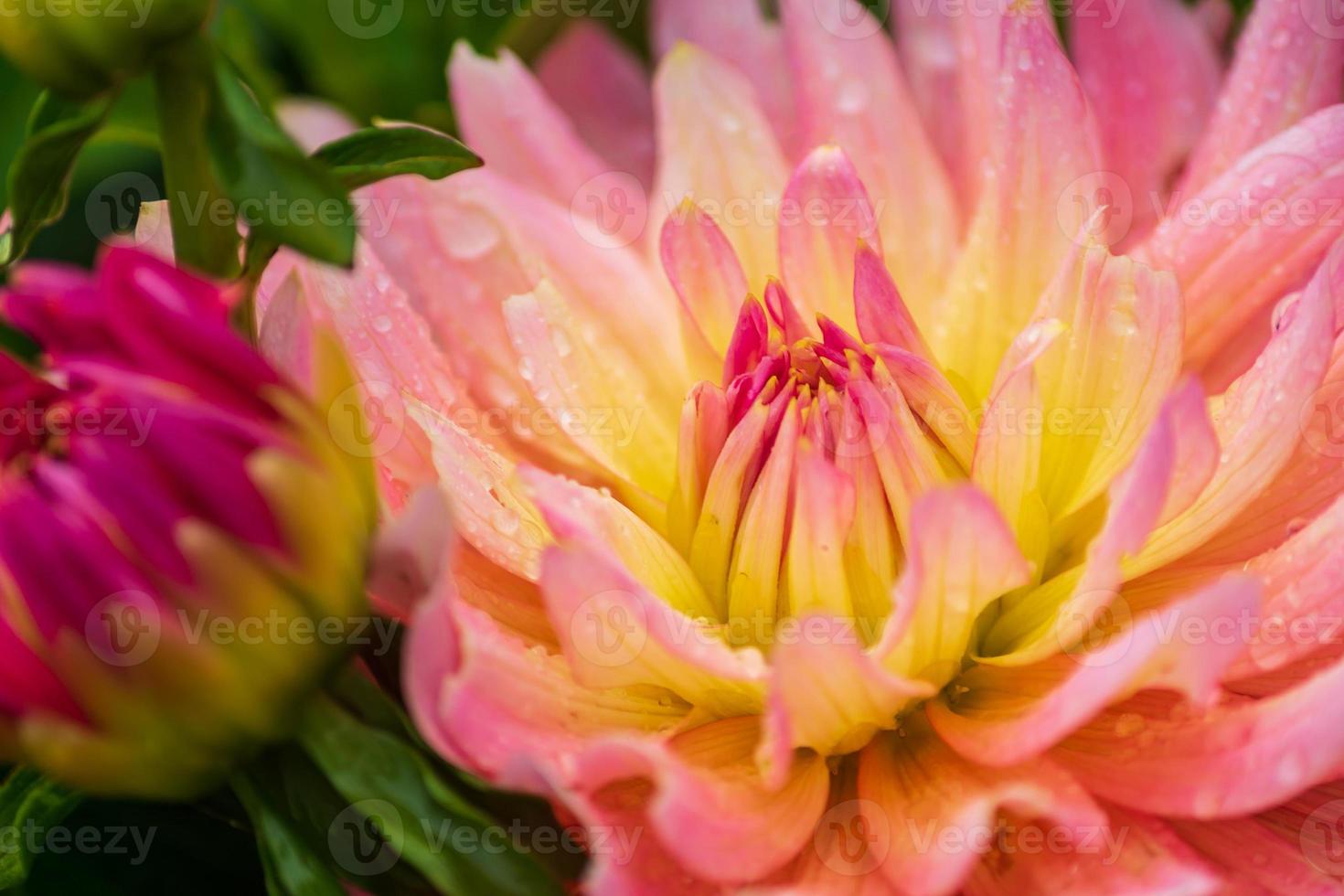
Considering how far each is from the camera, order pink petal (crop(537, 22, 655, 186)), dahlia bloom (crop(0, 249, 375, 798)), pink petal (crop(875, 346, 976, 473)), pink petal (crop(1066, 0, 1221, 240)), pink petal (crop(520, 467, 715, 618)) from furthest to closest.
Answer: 1. pink petal (crop(537, 22, 655, 186))
2. pink petal (crop(1066, 0, 1221, 240))
3. pink petal (crop(875, 346, 976, 473))
4. pink petal (crop(520, 467, 715, 618))
5. dahlia bloom (crop(0, 249, 375, 798))

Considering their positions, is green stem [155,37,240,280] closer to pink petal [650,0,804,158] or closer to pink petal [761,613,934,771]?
pink petal [761,613,934,771]

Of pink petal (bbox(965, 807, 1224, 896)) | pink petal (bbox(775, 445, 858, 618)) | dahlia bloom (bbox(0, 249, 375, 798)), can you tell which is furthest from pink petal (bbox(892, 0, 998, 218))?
dahlia bloom (bbox(0, 249, 375, 798))

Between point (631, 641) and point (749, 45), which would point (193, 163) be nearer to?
point (631, 641)

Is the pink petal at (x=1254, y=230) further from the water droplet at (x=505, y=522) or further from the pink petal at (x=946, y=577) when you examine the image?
the water droplet at (x=505, y=522)

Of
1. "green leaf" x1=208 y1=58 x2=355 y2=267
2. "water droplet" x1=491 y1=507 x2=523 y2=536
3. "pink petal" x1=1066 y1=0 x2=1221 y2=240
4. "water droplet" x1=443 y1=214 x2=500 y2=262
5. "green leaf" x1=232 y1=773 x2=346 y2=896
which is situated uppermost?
"green leaf" x1=208 y1=58 x2=355 y2=267

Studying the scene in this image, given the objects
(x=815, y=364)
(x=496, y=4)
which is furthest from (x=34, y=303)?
(x=496, y=4)

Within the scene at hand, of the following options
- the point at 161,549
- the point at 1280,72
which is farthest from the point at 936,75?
the point at 161,549
